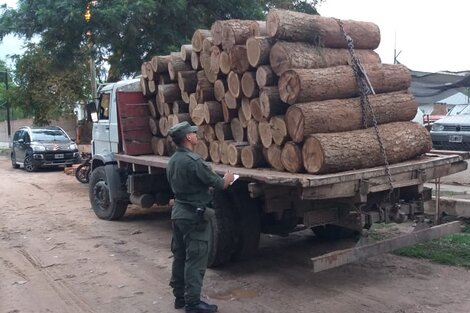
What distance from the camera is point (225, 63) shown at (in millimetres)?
6910

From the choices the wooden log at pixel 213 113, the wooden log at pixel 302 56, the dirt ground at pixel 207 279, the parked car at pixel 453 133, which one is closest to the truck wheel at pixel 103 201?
the dirt ground at pixel 207 279

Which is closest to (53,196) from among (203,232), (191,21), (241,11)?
(191,21)

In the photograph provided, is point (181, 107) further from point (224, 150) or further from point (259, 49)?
point (259, 49)

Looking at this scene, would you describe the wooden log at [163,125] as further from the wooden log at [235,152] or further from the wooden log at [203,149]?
the wooden log at [235,152]

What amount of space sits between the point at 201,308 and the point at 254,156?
2015 mm

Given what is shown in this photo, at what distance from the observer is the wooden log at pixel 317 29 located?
6.26m

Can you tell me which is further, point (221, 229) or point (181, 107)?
point (181, 107)

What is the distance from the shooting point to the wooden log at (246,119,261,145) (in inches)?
258

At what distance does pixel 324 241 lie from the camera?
782cm

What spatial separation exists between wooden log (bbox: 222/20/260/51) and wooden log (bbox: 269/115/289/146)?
3.76ft

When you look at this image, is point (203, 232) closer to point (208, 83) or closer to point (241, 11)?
point (208, 83)

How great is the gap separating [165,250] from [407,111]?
370 cm

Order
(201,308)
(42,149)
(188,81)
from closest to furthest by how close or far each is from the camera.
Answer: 1. (201,308)
2. (188,81)
3. (42,149)

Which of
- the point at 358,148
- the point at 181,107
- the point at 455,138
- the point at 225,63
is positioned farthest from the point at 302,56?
the point at 455,138
